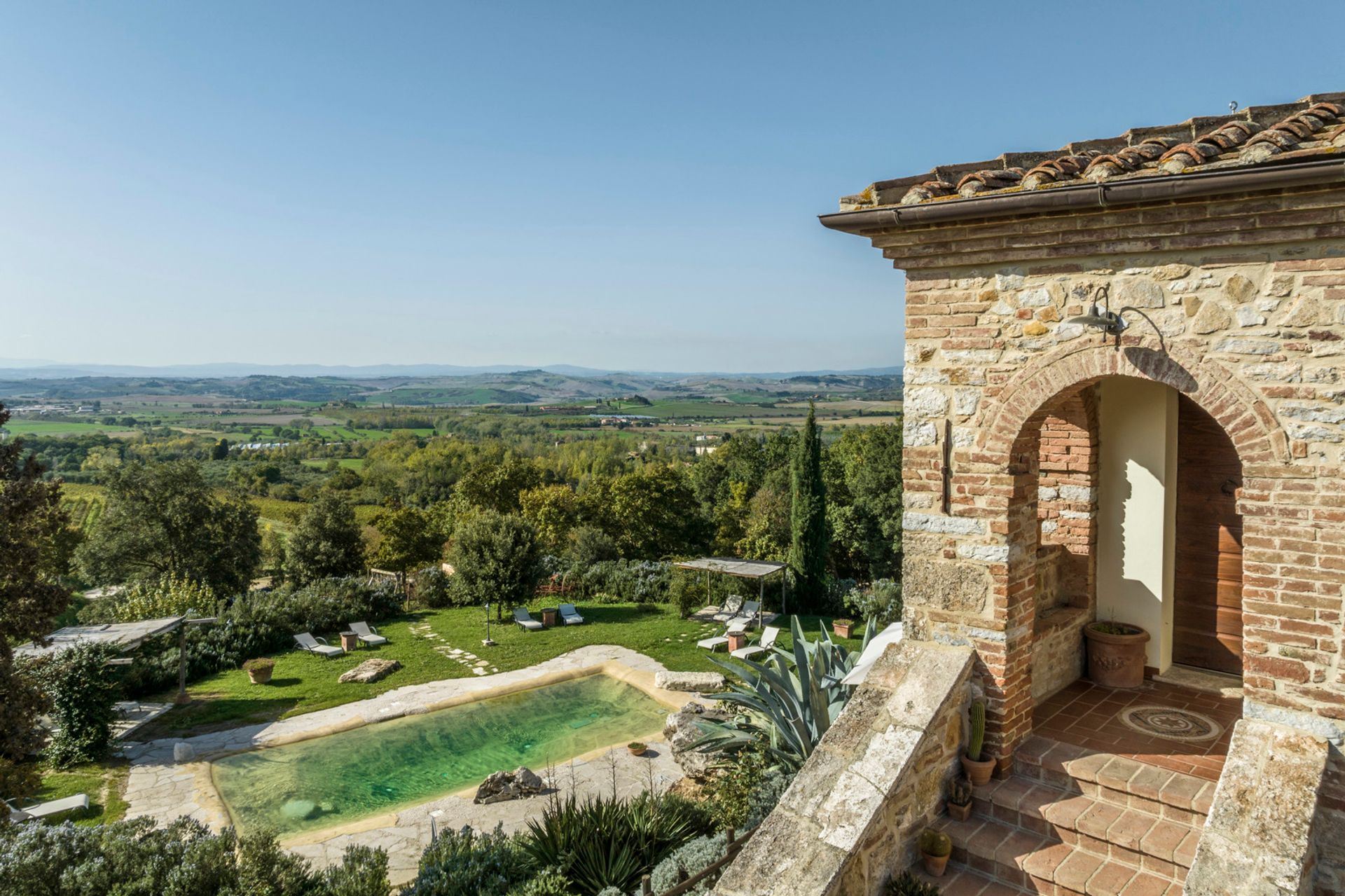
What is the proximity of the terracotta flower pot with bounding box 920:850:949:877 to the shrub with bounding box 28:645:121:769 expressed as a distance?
475 inches

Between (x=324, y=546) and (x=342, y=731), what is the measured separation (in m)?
11.4

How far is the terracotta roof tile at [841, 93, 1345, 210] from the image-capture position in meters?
3.65

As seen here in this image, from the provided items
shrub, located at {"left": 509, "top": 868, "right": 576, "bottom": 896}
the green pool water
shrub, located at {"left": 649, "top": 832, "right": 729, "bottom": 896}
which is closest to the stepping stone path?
the green pool water

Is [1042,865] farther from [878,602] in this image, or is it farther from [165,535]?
[165,535]

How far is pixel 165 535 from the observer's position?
2367 cm

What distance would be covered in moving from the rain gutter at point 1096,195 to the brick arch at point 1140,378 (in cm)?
80

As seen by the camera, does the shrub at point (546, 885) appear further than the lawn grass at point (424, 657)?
No

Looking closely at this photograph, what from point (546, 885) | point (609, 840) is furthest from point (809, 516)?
point (546, 885)

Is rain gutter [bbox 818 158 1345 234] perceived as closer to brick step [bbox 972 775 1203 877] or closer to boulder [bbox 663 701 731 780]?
brick step [bbox 972 775 1203 877]

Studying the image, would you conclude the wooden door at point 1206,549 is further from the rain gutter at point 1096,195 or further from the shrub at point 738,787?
the shrub at point 738,787

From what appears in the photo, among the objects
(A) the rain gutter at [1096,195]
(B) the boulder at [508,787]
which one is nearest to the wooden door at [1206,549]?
(A) the rain gutter at [1096,195]

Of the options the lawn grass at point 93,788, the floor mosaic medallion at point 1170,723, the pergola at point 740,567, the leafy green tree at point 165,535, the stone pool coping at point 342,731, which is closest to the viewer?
the floor mosaic medallion at point 1170,723

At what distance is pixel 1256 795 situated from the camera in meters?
3.51

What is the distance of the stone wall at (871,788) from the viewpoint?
384 cm
